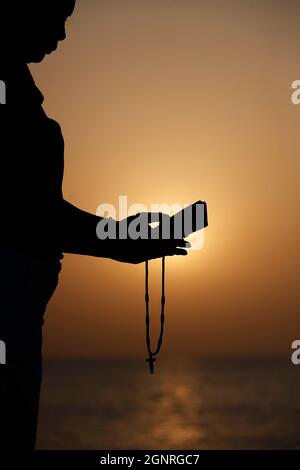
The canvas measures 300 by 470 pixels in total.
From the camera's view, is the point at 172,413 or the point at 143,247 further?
the point at 172,413

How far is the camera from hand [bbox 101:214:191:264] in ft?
9.61

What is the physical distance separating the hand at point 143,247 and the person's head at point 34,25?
1.86 ft

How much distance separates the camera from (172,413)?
45.3 meters

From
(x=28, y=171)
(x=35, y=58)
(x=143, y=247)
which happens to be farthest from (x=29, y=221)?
(x=35, y=58)

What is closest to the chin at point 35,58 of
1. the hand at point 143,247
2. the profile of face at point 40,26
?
the profile of face at point 40,26

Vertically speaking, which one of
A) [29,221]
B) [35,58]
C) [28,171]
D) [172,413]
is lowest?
[29,221]

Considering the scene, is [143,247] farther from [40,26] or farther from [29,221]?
[40,26]

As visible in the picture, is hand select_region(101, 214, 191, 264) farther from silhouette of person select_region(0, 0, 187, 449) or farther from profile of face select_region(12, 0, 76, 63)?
profile of face select_region(12, 0, 76, 63)

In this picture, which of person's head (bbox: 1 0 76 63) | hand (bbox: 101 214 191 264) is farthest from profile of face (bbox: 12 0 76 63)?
hand (bbox: 101 214 191 264)

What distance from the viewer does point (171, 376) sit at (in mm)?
85062

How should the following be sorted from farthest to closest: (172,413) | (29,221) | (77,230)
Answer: (172,413) → (77,230) → (29,221)

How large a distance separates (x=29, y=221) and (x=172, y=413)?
43298 mm
